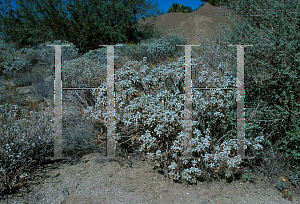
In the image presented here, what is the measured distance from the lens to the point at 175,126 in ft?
10.1

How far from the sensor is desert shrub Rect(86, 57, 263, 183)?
2812 mm

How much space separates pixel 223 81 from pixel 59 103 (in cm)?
311

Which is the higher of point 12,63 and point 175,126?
point 12,63

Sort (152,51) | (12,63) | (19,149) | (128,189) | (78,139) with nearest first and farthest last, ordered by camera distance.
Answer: (128,189) < (19,149) < (78,139) < (152,51) < (12,63)

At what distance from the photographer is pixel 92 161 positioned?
11.3ft

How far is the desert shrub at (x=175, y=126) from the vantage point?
9.23 feet

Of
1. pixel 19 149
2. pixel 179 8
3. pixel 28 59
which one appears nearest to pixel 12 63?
pixel 28 59

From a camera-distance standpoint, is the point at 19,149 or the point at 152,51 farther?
the point at 152,51

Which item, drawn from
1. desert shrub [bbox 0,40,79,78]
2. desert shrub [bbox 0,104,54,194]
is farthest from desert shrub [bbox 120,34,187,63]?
desert shrub [bbox 0,104,54,194]

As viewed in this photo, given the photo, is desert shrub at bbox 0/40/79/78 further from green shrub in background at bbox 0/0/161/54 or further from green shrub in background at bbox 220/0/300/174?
green shrub in background at bbox 220/0/300/174

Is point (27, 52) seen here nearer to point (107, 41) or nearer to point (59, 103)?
point (107, 41)

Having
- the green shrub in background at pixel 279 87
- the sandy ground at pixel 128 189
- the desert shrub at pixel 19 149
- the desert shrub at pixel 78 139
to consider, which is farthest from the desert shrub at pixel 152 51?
the sandy ground at pixel 128 189

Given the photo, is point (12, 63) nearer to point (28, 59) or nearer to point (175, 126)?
point (28, 59)

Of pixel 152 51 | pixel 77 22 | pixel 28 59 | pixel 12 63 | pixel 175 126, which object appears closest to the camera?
pixel 175 126
